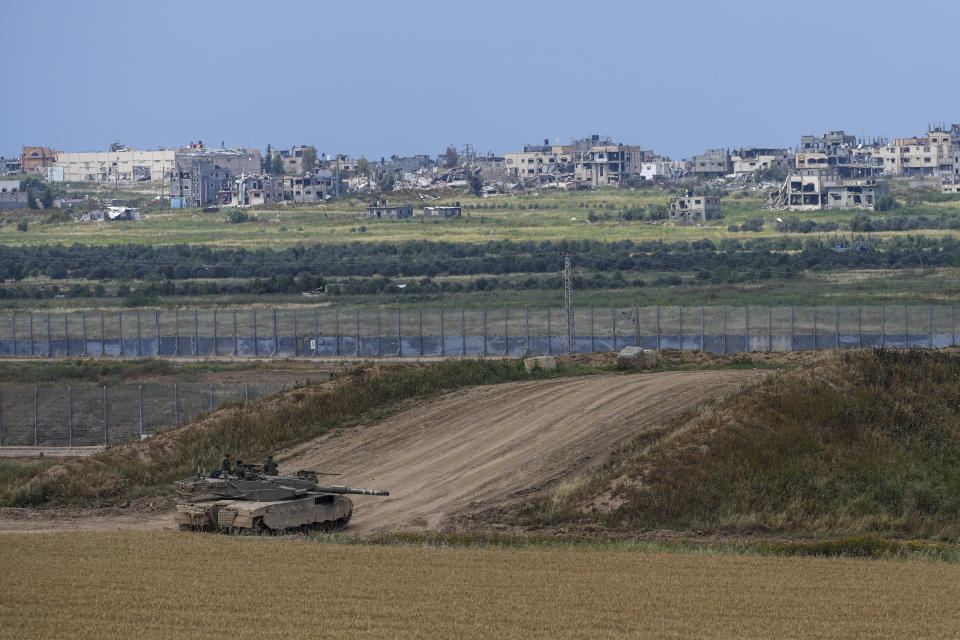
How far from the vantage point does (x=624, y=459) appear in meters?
34.0

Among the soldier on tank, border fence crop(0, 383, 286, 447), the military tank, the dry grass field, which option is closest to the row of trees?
border fence crop(0, 383, 286, 447)

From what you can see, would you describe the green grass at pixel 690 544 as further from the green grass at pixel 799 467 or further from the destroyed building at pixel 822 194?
the destroyed building at pixel 822 194

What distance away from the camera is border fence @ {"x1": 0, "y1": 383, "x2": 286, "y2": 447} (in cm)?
4809

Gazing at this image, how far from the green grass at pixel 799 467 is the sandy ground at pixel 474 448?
5.07ft

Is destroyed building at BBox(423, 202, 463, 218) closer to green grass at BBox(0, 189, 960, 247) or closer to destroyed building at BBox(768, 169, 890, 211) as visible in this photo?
green grass at BBox(0, 189, 960, 247)

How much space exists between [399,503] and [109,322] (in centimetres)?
5322

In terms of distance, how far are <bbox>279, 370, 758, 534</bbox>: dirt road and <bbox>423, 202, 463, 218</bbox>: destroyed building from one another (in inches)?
5263

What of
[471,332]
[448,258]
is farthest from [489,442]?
[448,258]

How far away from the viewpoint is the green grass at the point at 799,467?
3161 centimetres

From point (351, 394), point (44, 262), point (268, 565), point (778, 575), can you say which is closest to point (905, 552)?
point (778, 575)

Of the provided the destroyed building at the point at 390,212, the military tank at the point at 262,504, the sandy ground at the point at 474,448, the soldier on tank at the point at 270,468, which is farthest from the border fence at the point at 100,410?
the destroyed building at the point at 390,212

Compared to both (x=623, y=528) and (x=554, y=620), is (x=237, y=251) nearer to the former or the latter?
(x=623, y=528)

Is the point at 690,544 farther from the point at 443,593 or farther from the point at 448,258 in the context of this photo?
the point at 448,258

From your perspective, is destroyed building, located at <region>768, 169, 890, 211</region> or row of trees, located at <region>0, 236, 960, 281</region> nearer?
row of trees, located at <region>0, 236, 960, 281</region>
